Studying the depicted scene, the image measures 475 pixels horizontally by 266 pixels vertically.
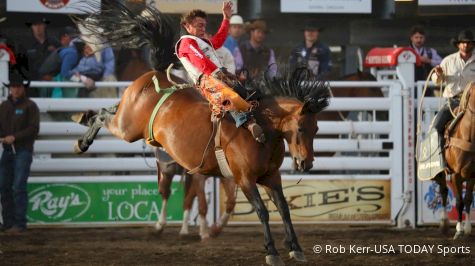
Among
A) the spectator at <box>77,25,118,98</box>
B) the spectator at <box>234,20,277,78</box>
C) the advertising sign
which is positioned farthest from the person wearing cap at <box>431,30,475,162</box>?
the spectator at <box>77,25,118,98</box>

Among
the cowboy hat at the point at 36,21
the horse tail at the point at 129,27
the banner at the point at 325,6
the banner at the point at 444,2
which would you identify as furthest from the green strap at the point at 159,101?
the banner at the point at 444,2

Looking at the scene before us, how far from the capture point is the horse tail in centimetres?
966

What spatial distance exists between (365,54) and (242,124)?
5.96m

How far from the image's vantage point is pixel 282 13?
46.2 ft

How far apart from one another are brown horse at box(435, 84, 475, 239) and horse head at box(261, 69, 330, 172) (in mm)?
2337

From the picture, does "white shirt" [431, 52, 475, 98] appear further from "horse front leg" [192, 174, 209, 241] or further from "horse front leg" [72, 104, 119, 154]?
"horse front leg" [72, 104, 119, 154]

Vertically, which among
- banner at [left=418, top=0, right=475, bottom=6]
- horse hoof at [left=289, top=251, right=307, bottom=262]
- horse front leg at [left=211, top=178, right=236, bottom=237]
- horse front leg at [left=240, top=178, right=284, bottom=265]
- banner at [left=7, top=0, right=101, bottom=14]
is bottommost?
horse front leg at [left=211, top=178, right=236, bottom=237]

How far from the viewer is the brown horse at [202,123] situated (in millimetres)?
8578

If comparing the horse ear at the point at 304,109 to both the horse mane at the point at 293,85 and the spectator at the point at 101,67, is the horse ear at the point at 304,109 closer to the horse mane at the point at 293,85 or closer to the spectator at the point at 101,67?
the horse mane at the point at 293,85

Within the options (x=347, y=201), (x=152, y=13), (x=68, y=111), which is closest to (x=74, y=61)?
(x=68, y=111)

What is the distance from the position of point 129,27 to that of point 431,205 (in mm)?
4566

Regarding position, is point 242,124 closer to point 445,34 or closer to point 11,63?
point 11,63

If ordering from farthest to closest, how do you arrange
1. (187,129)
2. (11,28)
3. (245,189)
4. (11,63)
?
(11,28) → (11,63) → (187,129) → (245,189)

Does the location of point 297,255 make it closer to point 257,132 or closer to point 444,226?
point 257,132
